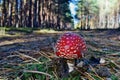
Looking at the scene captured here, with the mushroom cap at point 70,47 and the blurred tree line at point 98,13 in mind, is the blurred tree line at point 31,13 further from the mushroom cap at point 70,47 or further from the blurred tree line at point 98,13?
the mushroom cap at point 70,47

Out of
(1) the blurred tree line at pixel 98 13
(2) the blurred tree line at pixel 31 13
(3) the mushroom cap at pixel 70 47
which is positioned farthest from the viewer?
(1) the blurred tree line at pixel 98 13

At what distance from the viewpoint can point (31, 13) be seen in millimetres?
35812

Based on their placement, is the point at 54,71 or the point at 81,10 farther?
the point at 81,10

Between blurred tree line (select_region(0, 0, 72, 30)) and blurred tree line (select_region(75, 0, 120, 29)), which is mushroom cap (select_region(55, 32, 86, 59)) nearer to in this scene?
blurred tree line (select_region(0, 0, 72, 30))

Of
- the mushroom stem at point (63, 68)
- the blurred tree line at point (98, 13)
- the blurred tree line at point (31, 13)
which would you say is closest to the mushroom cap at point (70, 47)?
the mushroom stem at point (63, 68)

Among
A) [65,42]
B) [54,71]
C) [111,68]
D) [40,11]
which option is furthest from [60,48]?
[40,11]

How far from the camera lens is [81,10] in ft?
205

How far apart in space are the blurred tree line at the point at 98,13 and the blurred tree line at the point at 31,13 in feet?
59.7

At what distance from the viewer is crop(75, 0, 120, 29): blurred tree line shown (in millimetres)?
62594

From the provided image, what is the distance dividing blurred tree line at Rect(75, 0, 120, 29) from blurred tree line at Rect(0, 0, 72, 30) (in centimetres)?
1819

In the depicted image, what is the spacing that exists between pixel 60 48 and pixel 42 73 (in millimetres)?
294

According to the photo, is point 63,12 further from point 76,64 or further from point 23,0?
point 76,64

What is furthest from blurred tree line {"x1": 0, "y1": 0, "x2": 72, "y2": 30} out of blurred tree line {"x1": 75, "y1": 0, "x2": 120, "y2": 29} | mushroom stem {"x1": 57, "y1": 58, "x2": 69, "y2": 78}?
mushroom stem {"x1": 57, "y1": 58, "x2": 69, "y2": 78}

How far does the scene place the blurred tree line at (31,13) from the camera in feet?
106
